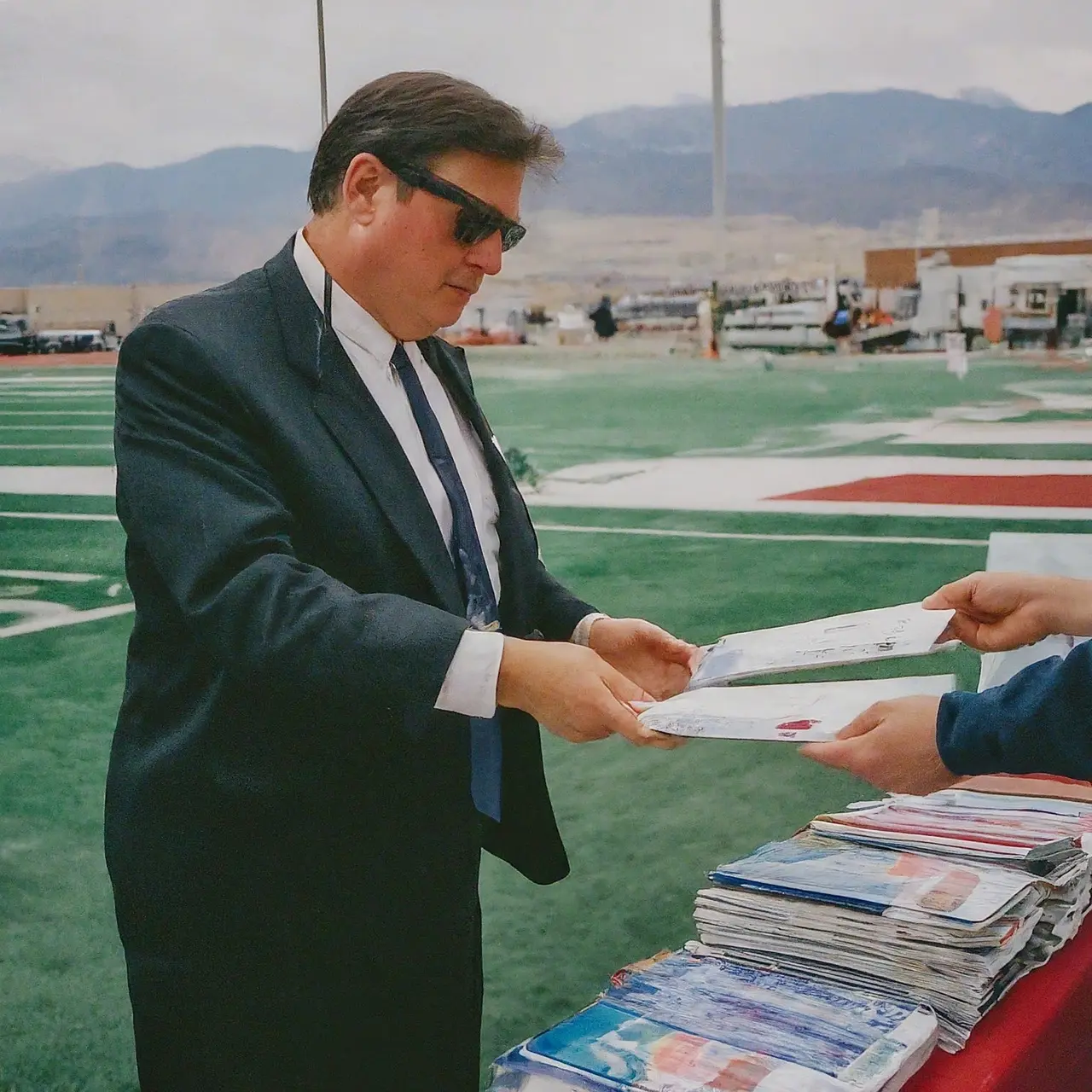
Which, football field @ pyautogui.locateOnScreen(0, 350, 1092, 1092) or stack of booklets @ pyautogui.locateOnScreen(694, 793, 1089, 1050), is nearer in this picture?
stack of booklets @ pyautogui.locateOnScreen(694, 793, 1089, 1050)

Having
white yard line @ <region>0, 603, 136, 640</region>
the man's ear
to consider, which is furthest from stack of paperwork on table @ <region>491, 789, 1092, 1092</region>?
white yard line @ <region>0, 603, 136, 640</region>

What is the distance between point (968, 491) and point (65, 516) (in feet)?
7.91

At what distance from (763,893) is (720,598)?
1.84 m

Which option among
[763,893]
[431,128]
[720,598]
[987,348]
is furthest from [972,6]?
[763,893]

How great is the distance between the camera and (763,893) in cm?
162

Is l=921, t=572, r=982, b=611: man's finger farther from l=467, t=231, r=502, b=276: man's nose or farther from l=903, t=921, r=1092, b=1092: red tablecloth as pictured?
l=467, t=231, r=502, b=276: man's nose

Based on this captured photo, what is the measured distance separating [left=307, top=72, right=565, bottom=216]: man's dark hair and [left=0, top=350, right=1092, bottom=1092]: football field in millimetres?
1769

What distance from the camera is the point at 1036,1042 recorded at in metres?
1.48

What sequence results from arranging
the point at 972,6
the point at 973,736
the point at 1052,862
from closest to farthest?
the point at 973,736 < the point at 1052,862 < the point at 972,6

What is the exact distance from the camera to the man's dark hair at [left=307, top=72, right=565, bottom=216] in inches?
55.2

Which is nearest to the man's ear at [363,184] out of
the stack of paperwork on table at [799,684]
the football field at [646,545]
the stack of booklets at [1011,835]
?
the stack of paperwork on table at [799,684]

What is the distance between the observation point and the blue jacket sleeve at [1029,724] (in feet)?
4.44

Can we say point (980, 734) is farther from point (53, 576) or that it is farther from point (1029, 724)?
point (53, 576)

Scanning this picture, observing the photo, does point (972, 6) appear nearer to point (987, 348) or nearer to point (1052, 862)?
point (987, 348)
